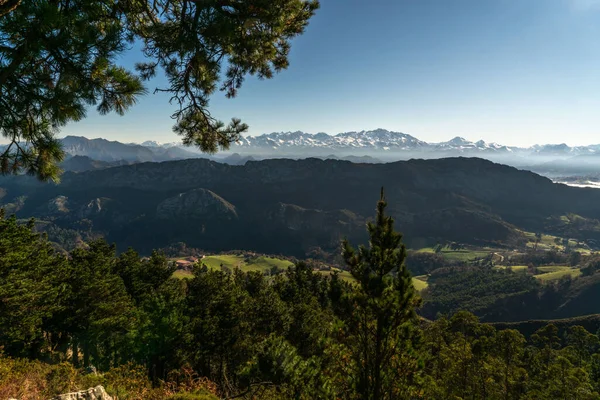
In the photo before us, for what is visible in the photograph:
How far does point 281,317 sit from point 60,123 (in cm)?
2602

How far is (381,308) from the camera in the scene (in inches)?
319

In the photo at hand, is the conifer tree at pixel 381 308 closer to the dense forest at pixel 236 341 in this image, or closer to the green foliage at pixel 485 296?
the dense forest at pixel 236 341

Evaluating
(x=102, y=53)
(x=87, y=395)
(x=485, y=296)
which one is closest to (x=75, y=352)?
(x=87, y=395)

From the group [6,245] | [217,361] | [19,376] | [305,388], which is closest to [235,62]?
[305,388]

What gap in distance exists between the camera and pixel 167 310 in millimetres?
25906

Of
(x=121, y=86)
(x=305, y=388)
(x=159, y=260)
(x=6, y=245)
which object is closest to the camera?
(x=121, y=86)

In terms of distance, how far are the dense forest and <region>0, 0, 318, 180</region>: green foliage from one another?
21.0ft

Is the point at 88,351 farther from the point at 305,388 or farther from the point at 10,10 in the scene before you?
the point at 10,10

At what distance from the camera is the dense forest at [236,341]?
8438mm

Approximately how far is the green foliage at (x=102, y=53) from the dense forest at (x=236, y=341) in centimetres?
642

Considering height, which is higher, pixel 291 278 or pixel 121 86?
pixel 121 86

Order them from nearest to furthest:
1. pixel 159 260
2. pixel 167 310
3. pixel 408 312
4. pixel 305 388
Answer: pixel 408 312
pixel 305 388
pixel 167 310
pixel 159 260

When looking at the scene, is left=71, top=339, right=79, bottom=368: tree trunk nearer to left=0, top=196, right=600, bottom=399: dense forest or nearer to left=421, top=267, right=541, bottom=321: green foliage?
left=0, top=196, right=600, bottom=399: dense forest

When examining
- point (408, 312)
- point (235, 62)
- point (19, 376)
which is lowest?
point (19, 376)
